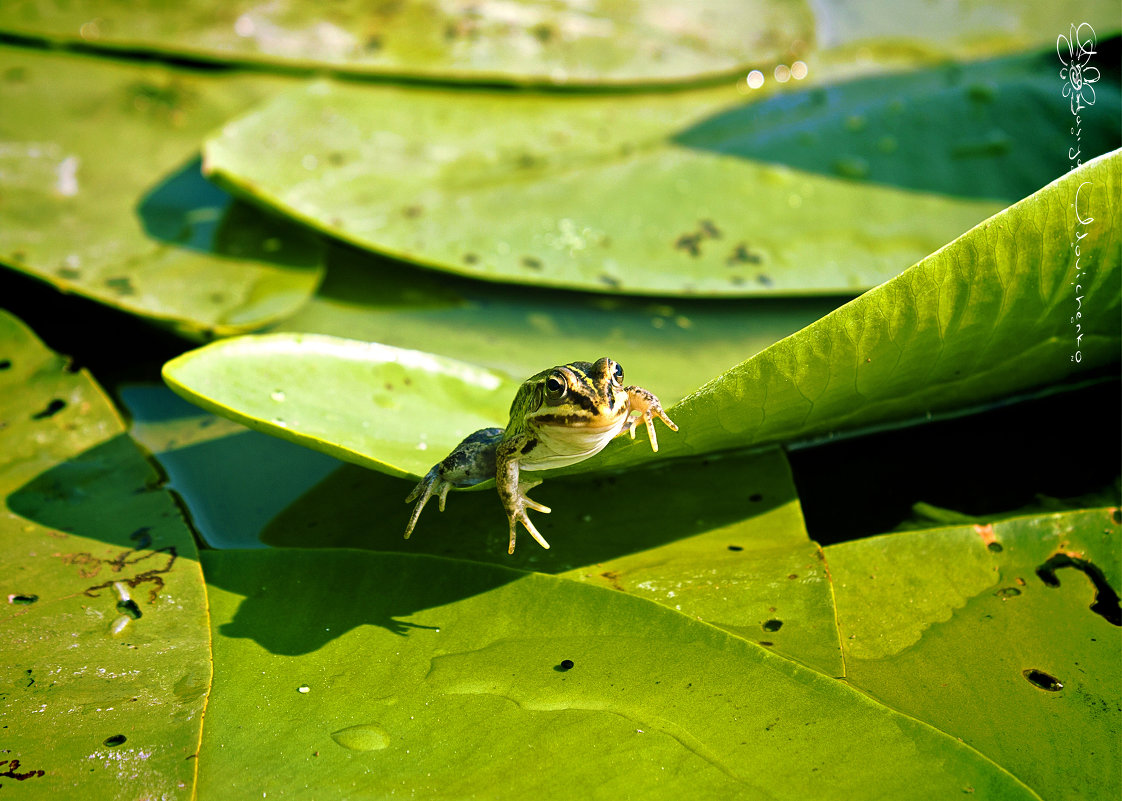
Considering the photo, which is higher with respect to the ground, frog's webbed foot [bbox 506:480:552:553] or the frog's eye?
the frog's eye

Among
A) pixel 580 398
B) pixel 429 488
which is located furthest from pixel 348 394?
pixel 580 398

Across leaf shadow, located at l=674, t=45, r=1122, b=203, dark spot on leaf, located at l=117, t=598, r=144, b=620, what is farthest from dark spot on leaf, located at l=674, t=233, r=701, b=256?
dark spot on leaf, located at l=117, t=598, r=144, b=620

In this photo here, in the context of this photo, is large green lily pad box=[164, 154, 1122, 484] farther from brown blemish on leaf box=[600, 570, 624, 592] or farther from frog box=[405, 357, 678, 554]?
brown blemish on leaf box=[600, 570, 624, 592]

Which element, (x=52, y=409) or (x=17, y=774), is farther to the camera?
(x=52, y=409)

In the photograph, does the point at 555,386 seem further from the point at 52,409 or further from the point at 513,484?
the point at 52,409

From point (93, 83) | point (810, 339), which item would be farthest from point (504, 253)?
point (93, 83)

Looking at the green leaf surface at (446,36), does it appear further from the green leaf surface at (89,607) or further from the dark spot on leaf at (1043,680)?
the dark spot on leaf at (1043,680)

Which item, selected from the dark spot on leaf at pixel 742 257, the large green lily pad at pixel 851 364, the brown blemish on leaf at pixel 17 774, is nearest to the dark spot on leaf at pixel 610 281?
the dark spot on leaf at pixel 742 257
